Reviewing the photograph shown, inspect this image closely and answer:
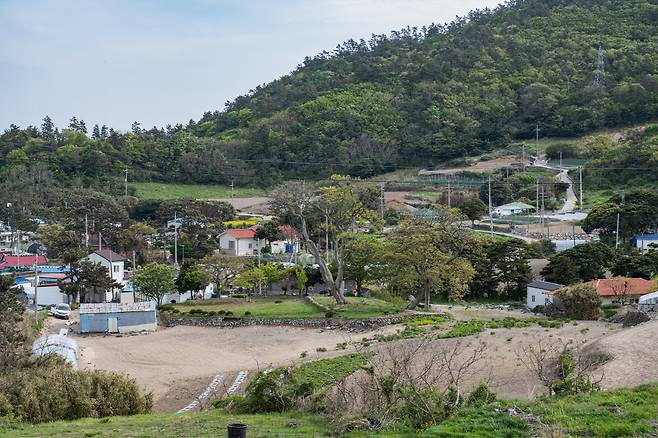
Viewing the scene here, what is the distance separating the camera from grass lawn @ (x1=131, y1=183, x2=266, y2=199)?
2913 inches

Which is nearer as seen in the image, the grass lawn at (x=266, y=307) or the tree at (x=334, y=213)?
the grass lawn at (x=266, y=307)

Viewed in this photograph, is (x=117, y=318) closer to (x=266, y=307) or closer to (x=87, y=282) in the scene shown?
(x=87, y=282)

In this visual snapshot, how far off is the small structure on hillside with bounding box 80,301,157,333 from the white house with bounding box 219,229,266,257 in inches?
716

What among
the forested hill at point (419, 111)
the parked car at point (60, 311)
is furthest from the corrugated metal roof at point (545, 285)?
the forested hill at point (419, 111)

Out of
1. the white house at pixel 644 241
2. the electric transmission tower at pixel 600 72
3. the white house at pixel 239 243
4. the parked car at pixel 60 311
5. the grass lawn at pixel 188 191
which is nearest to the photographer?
the parked car at pixel 60 311

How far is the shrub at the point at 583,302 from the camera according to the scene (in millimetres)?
29703

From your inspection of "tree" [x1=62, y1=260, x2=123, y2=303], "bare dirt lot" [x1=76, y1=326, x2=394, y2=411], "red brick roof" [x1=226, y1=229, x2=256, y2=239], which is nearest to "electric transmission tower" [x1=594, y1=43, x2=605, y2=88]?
"red brick roof" [x1=226, y1=229, x2=256, y2=239]

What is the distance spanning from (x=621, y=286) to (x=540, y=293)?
3338 mm

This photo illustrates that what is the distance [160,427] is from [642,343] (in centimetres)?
1332

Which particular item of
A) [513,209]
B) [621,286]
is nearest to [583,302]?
[621,286]

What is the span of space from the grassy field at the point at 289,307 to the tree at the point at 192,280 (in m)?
1.36

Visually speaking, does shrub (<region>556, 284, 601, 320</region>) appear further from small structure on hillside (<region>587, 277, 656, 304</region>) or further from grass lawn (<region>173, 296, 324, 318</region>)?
grass lawn (<region>173, 296, 324, 318</region>)

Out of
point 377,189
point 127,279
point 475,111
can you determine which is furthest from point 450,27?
point 127,279

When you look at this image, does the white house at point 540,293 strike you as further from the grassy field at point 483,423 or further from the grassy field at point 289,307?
the grassy field at point 483,423
